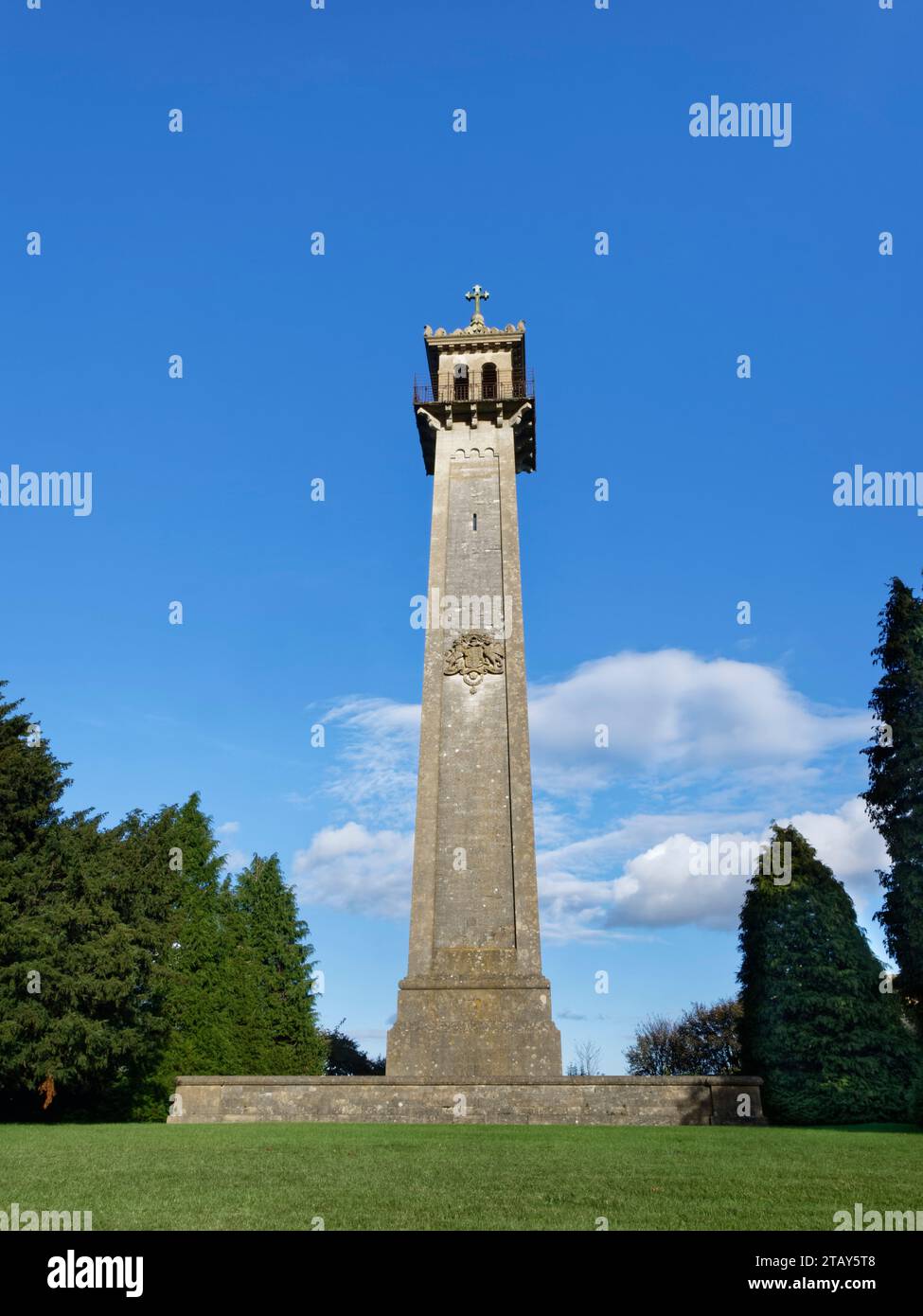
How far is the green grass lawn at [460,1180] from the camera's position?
26.5 feet

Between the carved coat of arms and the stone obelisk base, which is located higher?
the carved coat of arms

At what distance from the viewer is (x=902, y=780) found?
2500 cm

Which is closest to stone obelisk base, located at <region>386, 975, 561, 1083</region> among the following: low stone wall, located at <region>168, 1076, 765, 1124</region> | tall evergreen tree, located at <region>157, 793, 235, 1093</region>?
low stone wall, located at <region>168, 1076, 765, 1124</region>

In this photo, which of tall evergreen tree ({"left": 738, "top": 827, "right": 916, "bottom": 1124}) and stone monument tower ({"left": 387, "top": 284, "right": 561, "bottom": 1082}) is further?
tall evergreen tree ({"left": 738, "top": 827, "right": 916, "bottom": 1124})

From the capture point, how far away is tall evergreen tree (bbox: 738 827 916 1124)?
28.7m

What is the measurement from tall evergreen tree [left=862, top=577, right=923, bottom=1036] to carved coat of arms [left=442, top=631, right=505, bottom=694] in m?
11.6

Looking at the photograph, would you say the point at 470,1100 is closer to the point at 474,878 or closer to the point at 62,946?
the point at 474,878

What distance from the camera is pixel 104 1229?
7332 mm

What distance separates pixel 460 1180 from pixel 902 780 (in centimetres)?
1895

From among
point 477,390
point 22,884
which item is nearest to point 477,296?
point 477,390

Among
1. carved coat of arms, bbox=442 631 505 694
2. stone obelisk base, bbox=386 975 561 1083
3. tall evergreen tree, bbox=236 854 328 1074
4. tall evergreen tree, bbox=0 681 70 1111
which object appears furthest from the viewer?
tall evergreen tree, bbox=236 854 328 1074

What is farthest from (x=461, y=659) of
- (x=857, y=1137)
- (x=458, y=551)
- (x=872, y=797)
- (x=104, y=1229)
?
(x=104, y=1229)

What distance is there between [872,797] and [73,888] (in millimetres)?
22383

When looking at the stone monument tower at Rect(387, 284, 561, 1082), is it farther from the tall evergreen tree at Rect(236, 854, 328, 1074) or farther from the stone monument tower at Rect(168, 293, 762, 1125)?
the tall evergreen tree at Rect(236, 854, 328, 1074)
